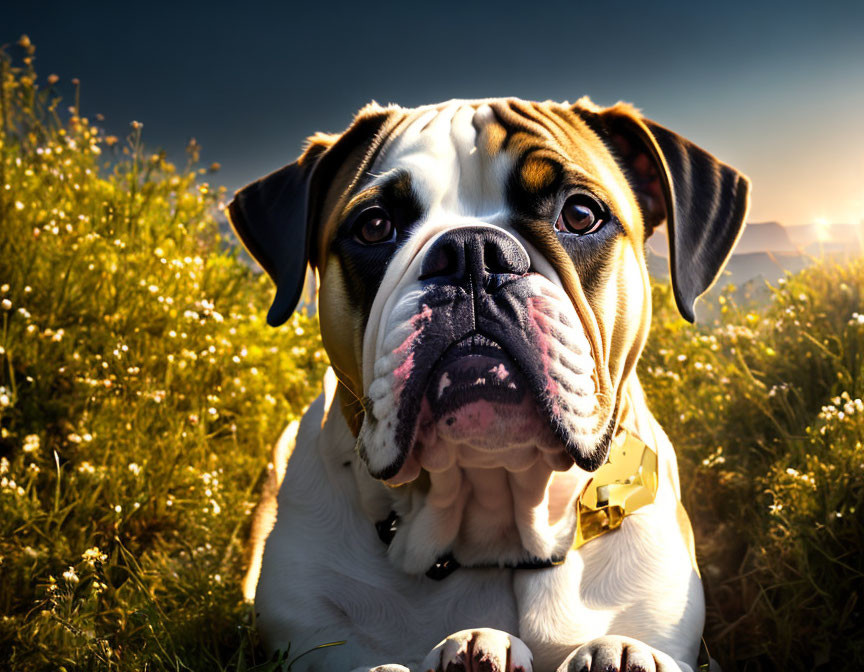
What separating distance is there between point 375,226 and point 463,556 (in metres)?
1.09

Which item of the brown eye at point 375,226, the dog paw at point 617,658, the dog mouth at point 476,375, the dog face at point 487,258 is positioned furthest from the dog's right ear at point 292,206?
the dog paw at point 617,658

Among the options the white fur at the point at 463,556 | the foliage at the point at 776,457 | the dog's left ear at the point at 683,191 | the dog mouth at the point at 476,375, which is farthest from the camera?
the foliage at the point at 776,457

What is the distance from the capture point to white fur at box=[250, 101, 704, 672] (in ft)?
8.07

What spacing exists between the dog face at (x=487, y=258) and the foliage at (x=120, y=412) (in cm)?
105

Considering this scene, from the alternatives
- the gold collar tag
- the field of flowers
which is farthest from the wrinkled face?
the field of flowers

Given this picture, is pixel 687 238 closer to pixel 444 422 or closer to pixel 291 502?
pixel 444 422

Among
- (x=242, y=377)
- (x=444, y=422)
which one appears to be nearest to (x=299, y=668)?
(x=444, y=422)

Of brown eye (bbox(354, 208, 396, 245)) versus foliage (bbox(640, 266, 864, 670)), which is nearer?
brown eye (bbox(354, 208, 396, 245))

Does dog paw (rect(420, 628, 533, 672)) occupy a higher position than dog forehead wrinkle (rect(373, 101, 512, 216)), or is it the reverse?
dog forehead wrinkle (rect(373, 101, 512, 216))

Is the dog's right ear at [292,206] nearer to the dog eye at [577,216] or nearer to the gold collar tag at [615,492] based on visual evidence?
the dog eye at [577,216]

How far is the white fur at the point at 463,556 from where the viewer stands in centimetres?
246

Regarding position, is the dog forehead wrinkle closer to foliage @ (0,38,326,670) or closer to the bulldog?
the bulldog

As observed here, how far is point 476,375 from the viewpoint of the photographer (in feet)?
6.91

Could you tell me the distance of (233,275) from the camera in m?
5.93
